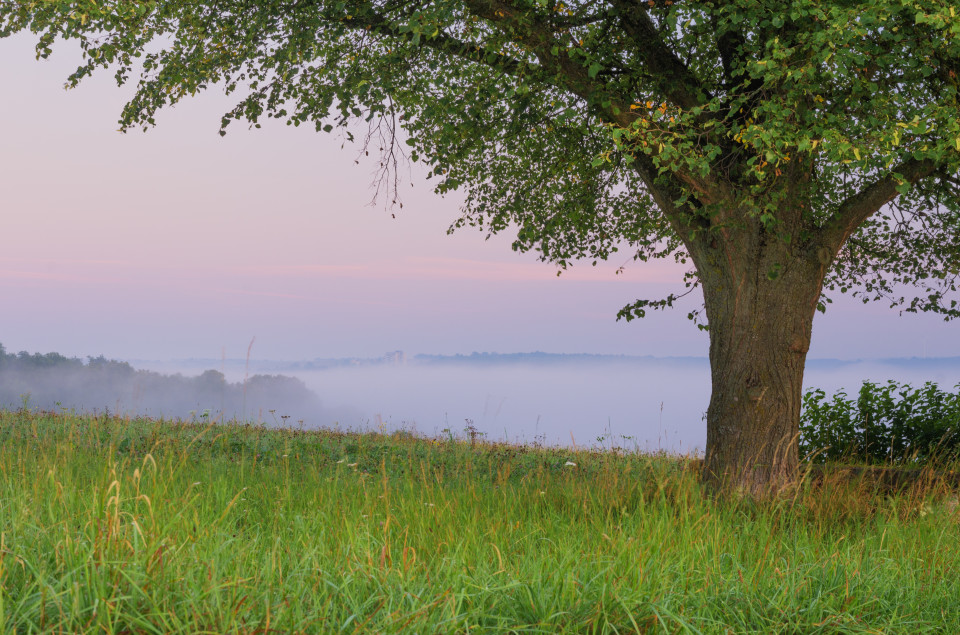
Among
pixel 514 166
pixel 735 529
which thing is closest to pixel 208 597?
pixel 735 529

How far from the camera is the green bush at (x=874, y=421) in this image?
1396 cm

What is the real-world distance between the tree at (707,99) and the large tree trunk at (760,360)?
0.9 inches

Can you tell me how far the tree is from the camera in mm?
7320

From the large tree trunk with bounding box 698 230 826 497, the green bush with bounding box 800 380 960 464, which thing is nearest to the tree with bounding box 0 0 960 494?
the large tree trunk with bounding box 698 230 826 497

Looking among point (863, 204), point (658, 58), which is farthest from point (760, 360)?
point (658, 58)

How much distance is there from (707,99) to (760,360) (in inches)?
135

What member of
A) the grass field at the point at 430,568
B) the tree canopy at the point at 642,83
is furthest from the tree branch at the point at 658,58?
the grass field at the point at 430,568

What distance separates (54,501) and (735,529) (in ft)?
17.9

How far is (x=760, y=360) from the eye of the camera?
8.75 metres

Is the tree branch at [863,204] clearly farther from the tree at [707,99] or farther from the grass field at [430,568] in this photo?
the grass field at [430,568]

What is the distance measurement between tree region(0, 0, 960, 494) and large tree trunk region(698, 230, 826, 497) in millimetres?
24

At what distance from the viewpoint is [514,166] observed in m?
13.1

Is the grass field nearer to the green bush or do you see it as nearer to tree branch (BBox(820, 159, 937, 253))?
tree branch (BBox(820, 159, 937, 253))

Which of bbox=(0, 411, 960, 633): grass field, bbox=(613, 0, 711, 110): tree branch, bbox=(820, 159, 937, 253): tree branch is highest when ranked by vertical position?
bbox=(613, 0, 711, 110): tree branch
